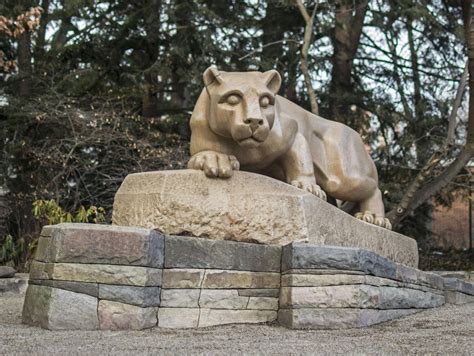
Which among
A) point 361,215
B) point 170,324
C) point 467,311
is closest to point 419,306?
point 467,311

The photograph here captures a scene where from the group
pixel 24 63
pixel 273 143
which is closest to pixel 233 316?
pixel 273 143

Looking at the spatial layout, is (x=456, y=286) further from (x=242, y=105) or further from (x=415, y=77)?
(x=415, y=77)

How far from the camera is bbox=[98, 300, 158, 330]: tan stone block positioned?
378 cm

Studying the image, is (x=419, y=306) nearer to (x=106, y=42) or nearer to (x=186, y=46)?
(x=186, y=46)

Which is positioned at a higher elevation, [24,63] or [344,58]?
[344,58]

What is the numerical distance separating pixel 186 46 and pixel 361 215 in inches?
250

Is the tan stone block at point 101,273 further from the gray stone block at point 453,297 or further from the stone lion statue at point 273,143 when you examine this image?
the gray stone block at point 453,297

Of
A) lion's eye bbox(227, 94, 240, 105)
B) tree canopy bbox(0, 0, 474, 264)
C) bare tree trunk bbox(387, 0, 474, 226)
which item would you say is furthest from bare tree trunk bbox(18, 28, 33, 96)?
lion's eye bbox(227, 94, 240, 105)

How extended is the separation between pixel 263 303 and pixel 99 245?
116 centimetres

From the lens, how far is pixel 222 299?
420 cm

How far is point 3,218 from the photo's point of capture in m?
11.5

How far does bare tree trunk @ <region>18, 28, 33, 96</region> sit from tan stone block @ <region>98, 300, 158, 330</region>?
28.9 ft

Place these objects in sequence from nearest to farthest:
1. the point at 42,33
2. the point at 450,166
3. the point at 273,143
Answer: the point at 273,143 < the point at 450,166 < the point at 42,33

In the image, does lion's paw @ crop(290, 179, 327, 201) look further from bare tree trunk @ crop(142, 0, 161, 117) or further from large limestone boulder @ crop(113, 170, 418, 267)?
bare tree trunk @ crop(142, 0, 161, 117)
